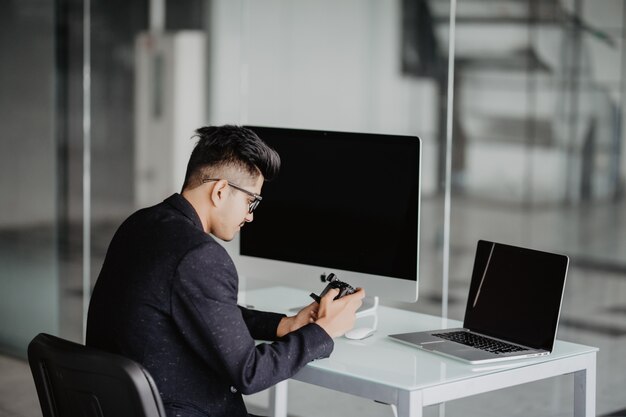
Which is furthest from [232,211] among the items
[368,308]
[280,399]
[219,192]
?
[280,399]

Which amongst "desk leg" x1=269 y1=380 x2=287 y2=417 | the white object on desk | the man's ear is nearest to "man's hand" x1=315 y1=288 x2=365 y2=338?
the white object on desk

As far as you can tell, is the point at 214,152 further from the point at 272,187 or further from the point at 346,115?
the point at 346,115

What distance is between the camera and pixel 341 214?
3225 millimetres

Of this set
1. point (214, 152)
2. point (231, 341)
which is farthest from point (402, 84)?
point (231, 341)

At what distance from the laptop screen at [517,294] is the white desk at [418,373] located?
98 mm

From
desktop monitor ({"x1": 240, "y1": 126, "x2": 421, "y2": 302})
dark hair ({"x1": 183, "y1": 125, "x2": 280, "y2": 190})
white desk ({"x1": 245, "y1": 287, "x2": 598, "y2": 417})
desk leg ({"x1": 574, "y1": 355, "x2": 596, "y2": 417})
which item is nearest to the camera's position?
white desk ({"x1": 245, "y1": 287, "x2": 598, "y2": 417})

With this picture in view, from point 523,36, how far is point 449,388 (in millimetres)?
2159

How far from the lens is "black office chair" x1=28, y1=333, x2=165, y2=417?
2.09 m

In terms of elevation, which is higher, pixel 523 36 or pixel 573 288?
pixel 523 36

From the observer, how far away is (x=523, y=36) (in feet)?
13.9

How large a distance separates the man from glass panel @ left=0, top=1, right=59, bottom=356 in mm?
3095

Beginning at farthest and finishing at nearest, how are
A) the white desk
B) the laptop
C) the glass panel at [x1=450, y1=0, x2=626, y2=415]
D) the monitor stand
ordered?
the glass panel at [x1=450, y1=0, x2=626, y2=415], the monitor stand, the laptop, the white desk

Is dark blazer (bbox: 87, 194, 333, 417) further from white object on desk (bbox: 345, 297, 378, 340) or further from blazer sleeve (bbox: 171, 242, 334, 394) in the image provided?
white object on desk (bbox: 345, 297, 378, 340)

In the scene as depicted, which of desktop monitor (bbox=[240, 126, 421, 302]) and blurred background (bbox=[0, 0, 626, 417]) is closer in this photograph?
desktop monitor (bbox=[240, 126, 421, 302])
